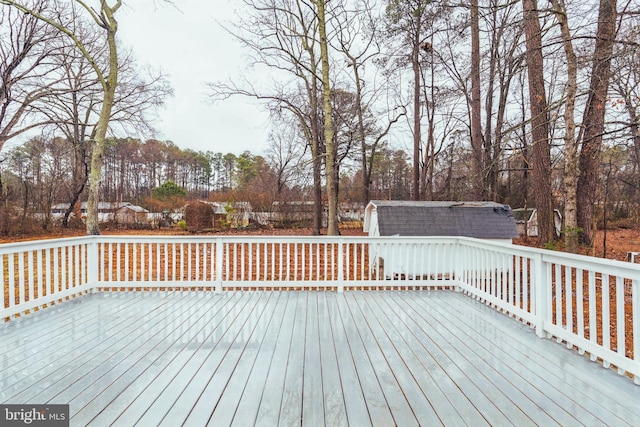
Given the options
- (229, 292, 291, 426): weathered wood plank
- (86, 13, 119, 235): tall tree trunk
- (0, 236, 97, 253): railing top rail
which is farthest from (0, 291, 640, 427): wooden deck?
(86, 13, 119, 235): tall tree trunk

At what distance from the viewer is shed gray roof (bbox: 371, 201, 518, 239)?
6656 mm

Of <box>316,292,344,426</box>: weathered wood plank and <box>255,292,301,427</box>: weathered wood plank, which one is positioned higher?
<box>255,292,301,427</box>: weathered wood plank

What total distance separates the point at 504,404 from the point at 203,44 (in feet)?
34.7

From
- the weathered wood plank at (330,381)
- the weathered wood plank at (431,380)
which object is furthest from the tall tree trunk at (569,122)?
the weathered wood plank at (330,381)

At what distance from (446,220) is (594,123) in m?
3.27

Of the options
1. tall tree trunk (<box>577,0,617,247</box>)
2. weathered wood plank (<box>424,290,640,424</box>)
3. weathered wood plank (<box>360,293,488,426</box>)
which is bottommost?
weathered wood plank (<box>424,290,640,424</box>)

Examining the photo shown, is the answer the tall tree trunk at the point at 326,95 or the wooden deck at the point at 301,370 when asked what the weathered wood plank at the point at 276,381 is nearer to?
the wooden deck at the point at 301,370

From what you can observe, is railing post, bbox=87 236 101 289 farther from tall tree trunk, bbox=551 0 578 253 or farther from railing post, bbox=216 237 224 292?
tall tree trunk, bbox=551 0 578 253

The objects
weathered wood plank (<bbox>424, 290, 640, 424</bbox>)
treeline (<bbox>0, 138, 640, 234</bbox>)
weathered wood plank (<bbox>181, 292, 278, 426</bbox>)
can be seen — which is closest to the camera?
weathered wood plank (<bbox>181, 292, 278, 426</bbox>)

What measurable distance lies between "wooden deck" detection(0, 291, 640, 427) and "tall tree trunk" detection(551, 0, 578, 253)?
245 cm

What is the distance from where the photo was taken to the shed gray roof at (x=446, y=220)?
6656 millimetres

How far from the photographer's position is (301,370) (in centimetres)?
220

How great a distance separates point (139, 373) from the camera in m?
2.15

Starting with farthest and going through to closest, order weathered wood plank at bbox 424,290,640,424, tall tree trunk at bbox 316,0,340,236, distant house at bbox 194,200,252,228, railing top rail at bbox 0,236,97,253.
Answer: distant house at bbox 194,200,252,228, tall tree trunk at bbox 316,0,340,236, railing top rail at bbox 0,236,97,253, weathered wood plank at bbox 424,290,640,424
